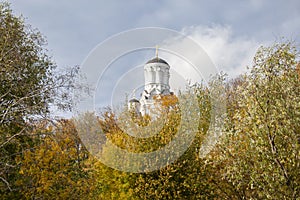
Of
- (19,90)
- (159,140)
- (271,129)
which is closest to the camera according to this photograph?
(271,129)

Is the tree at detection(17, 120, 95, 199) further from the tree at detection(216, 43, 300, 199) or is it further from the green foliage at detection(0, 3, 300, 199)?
the tree at detection(216, 43, 300, 199)

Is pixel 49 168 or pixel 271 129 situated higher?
pixel 49 168

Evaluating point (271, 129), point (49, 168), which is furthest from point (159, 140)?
point (271, 129)

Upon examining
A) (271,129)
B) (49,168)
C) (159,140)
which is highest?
(159,140)

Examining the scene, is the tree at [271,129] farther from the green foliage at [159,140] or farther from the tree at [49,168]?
the tree at [49,168]

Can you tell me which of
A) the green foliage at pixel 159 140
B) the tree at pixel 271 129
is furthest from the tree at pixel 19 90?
the tree at pixel 271 129

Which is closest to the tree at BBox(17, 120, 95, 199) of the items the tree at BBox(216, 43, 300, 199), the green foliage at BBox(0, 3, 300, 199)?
the green foliage at BBox(0, 3, 300, 199)

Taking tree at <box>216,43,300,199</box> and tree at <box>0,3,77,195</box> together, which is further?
tree at <box>0,3,77,195</box>

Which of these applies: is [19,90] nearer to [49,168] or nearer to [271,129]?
[49,168]

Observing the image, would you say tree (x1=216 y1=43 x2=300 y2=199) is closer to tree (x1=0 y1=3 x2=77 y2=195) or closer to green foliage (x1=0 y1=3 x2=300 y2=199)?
green foliage (x1=0 y1=3 x2=300 y2=199)

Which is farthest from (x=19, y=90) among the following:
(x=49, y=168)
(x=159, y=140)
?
(x=159, y=140)

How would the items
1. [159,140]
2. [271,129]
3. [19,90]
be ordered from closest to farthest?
[271,129]
[19,90]
[159,140]

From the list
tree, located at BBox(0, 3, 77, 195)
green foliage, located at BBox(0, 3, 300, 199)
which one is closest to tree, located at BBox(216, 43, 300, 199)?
green foliage, located at BBox(0, 3, 300, 199)

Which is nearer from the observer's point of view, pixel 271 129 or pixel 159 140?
pixel 271 129
